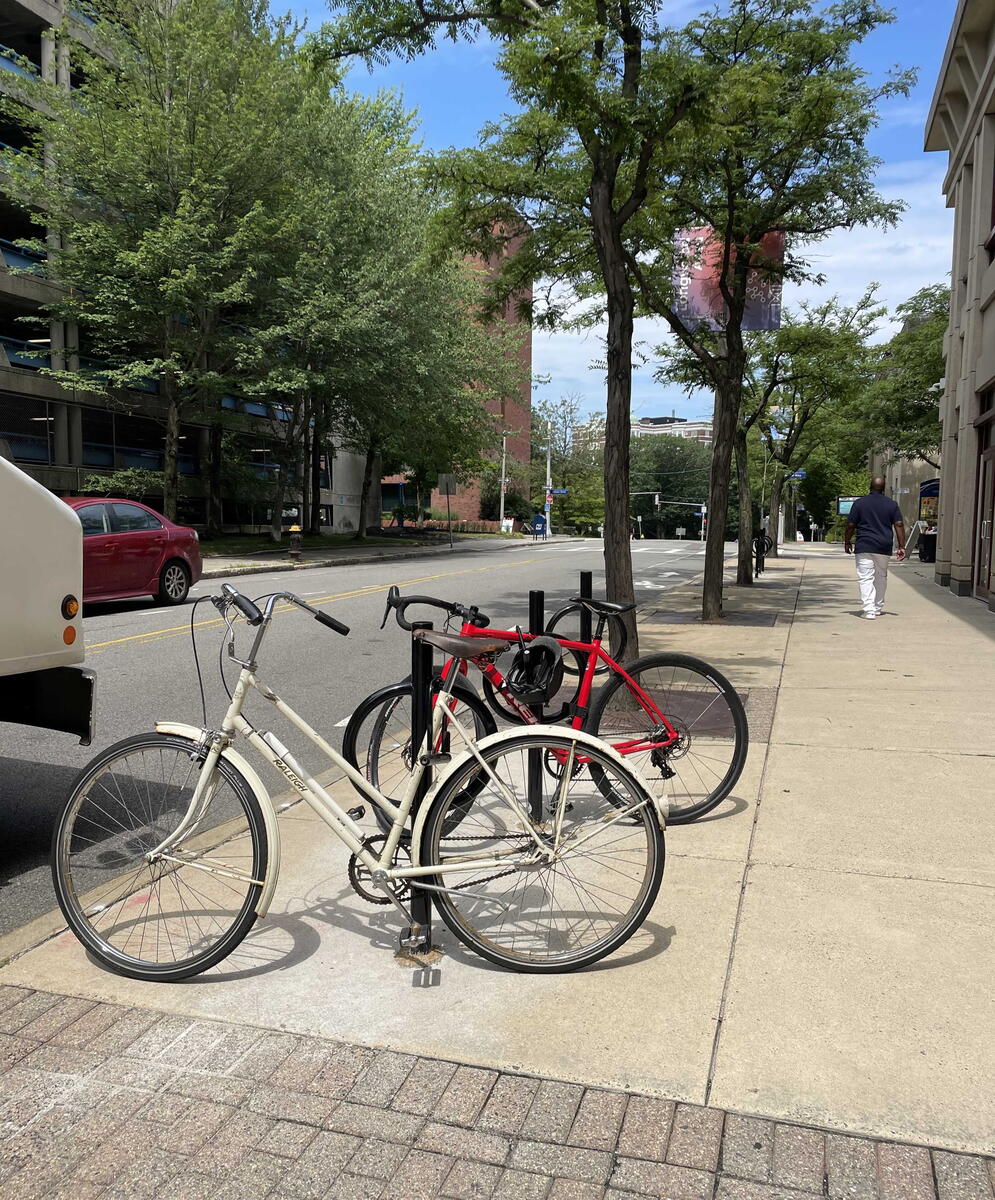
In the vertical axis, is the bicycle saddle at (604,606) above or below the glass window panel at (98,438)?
below

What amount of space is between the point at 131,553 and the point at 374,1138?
513 inches

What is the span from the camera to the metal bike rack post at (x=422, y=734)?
137 inches

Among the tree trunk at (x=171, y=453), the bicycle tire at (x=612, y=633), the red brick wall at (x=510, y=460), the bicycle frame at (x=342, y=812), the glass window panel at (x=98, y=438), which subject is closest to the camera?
the bicycle frame at (x=342, y=812)

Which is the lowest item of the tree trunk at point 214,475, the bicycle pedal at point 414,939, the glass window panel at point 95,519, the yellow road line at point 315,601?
the bicycle pedal at point 414,939

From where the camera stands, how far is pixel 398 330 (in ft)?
97.5

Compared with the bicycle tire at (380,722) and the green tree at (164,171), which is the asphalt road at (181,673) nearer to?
the bicycle tire at (380,722)

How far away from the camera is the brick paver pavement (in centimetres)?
239

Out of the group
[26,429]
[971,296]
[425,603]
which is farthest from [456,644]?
[26,429]

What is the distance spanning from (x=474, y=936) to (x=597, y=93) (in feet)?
22.1

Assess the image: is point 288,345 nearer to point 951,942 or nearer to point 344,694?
point 344,694

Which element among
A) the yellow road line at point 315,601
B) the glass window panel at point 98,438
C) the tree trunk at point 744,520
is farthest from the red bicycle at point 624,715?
the glass window panel at point 98,438

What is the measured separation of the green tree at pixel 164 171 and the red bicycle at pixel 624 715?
22.5 m

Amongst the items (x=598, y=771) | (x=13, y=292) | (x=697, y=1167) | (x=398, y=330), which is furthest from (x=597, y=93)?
(x=13, y=292)

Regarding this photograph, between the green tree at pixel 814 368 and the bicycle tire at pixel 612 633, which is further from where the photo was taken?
the green tree at pixel 814 368
